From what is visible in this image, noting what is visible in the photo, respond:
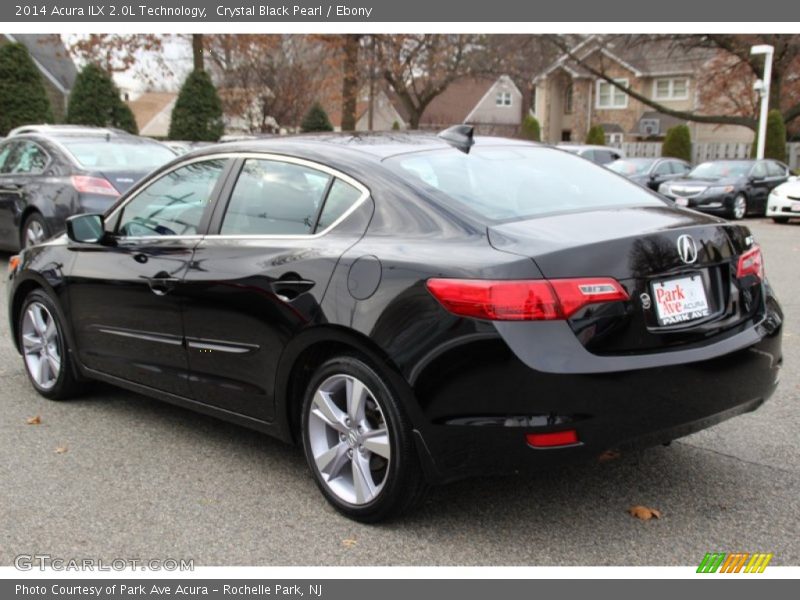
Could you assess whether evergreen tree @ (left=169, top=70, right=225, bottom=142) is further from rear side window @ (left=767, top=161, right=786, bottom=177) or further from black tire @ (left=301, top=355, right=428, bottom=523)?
black tire @ (left=301, top=355, right=428, bottom=523)

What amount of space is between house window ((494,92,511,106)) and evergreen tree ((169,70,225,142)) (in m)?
44.9

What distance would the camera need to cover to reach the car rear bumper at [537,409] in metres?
3.23

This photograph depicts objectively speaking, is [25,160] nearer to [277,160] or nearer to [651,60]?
[277,160]

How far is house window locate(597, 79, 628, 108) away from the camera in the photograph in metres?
55.3

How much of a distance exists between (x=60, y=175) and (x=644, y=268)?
8.41 metres

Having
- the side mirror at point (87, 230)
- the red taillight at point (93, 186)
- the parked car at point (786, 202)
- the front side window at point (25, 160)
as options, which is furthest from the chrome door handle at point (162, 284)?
the parked car at point (786, 202)

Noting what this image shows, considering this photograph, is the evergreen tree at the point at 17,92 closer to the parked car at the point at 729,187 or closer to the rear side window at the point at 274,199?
the parked car at the point at 729,187

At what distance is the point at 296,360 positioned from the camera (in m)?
3.94

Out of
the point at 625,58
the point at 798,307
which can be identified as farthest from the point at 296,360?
the point at 625,58

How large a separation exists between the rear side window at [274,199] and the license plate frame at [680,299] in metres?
1.54

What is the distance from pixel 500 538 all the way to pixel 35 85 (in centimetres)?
3422

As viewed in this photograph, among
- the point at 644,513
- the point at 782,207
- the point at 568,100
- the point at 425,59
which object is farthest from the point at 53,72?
the point at 644,513

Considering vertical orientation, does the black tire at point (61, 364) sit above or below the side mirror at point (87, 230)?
below

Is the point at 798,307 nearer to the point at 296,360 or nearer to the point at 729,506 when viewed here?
the point at 729,506
